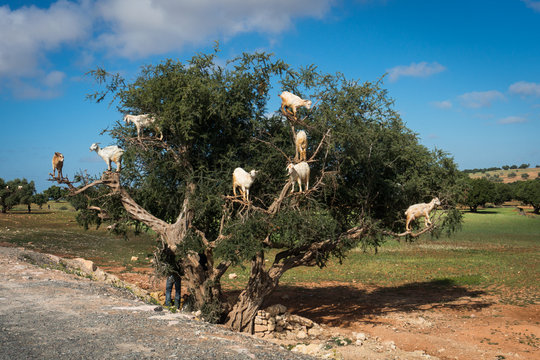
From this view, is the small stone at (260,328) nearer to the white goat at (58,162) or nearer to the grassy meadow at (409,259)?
the grassy meadow at (409,259)

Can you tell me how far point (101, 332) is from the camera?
7.65m

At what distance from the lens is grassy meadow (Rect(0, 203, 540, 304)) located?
2348 cm

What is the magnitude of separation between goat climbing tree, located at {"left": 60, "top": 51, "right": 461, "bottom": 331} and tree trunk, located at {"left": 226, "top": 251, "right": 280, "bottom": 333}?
0.03m

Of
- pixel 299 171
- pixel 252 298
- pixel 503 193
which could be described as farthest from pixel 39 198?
pixel 503 193

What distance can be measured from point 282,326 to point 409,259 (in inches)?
798

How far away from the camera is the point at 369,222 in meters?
14.3

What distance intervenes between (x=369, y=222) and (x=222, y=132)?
579 cm

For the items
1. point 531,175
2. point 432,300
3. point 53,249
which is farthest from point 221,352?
point 531,175

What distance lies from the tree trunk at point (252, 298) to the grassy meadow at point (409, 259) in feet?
12.1

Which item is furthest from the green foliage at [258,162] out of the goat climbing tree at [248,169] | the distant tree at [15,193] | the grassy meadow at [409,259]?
the distant tree at [15,193]

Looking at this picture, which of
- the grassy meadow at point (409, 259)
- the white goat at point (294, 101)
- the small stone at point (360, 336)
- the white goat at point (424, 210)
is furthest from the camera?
the grassy meadow at point (409, 259)

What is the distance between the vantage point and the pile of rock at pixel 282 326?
14016 millimetres

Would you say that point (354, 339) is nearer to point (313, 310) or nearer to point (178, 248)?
→ point (313, 310)

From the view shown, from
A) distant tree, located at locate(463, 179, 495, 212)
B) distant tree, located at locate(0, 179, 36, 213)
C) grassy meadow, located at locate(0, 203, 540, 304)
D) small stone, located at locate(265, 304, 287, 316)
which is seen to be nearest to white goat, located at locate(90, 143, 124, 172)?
grassy meadow, located at locate(0, 203, 540, 304)
